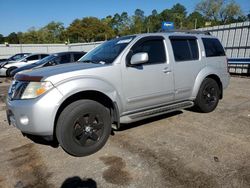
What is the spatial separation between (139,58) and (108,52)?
81cm

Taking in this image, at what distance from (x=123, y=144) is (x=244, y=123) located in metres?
2.61

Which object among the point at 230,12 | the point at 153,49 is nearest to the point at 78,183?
the point at 153,49

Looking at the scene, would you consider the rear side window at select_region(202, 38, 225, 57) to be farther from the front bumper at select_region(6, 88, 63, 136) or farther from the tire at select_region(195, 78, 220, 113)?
the front bumper at select_region(6, 88, 63, 136)

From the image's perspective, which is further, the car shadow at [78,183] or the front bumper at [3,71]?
the front bumper at [3,71]

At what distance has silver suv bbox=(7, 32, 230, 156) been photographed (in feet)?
12.1

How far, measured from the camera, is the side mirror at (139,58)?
4.28 meters

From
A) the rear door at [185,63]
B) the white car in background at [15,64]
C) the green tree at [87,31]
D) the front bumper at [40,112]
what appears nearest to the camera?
the front bumper at [40,112]

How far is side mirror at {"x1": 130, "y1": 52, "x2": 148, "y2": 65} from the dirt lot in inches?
52.5

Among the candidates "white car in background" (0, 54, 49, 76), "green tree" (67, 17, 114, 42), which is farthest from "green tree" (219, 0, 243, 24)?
"white car in background" (0, 54, 49, 76)

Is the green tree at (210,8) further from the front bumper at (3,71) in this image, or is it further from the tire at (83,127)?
the tire at (83,127)

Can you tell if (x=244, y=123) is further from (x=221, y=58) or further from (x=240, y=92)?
(x=240, y=92)

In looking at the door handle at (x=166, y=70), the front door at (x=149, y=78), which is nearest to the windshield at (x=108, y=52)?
the front door at (x=149, y=78)

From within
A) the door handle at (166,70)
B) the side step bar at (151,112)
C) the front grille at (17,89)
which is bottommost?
the side step bar at (151,112)

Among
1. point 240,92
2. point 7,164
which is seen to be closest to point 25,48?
point 240,92
